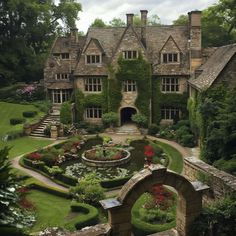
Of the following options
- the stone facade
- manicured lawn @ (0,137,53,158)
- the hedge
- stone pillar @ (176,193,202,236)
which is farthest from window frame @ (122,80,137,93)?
stone pillar @ (176,193,202,236)

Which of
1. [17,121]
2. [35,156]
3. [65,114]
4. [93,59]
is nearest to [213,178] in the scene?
[35,156]

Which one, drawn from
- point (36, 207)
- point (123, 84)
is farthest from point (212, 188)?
point (123, 84)

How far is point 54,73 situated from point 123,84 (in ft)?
33.6

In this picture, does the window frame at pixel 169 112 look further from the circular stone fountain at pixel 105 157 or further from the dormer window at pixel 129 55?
the circular stone fountain at pixel 105 157

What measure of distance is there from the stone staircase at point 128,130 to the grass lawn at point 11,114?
34.4 ft

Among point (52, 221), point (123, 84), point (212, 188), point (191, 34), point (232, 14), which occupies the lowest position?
point (52, 221)

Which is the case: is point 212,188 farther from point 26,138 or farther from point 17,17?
point 17,17

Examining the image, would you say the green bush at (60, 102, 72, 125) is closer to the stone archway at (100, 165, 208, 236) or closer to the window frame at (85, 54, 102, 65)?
the window frame at (85, 54, 102, 65)

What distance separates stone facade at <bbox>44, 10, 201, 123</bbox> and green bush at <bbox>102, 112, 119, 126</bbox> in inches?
50.0

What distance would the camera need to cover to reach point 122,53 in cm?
4134

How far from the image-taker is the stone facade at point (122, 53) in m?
40.9

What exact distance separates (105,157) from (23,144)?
11.1m

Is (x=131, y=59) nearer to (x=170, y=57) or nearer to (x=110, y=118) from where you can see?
(x=170, y=57)

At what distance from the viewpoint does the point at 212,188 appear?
60.5 ft
